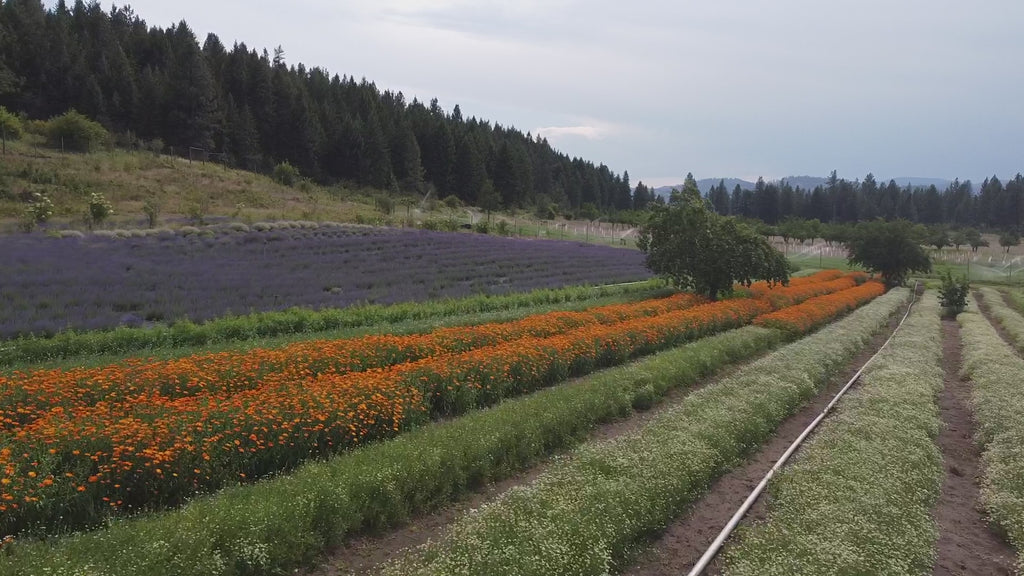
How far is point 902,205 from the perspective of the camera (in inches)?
5561

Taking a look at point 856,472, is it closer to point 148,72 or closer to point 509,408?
point 509,408

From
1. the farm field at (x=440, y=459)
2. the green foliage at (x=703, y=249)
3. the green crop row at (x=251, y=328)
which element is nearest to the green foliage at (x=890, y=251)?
the green foliage at (x=703, y=249)

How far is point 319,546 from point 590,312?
1437cm

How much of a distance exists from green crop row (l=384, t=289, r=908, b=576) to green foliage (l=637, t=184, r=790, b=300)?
14.7 meters

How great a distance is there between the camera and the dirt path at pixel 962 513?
7.04 meters

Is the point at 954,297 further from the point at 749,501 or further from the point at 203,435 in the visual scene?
the point at 203,435

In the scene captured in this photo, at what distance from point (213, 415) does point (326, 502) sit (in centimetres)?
231

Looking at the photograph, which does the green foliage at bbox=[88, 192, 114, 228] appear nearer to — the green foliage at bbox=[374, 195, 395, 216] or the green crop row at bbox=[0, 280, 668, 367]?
the green crop row at bbox=[0, 280, 668, 367]

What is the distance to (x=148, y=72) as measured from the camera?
6575 cm

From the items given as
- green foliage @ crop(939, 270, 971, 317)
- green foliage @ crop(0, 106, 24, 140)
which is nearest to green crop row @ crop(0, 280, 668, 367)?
green foliage @ crop(939, 270, 971, 317)

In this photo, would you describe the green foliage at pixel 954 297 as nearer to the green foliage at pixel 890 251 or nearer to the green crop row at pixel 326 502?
the green foliage at pixel 890 251

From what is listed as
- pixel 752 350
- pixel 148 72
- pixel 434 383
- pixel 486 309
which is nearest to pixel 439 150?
pixel 148 72

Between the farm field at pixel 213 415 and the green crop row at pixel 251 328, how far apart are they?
143 inches

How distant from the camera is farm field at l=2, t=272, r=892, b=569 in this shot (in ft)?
19.8
